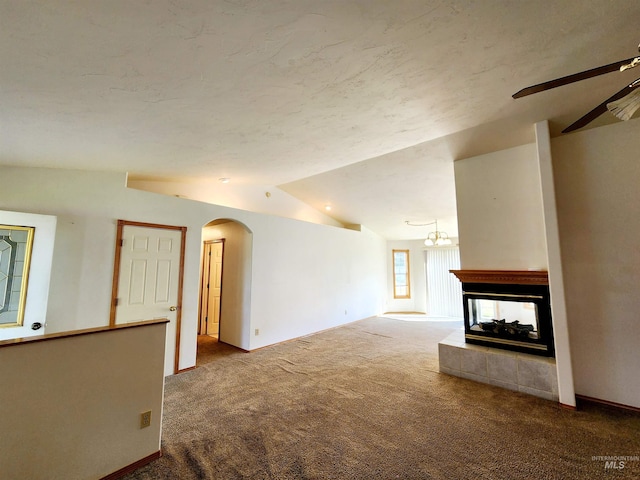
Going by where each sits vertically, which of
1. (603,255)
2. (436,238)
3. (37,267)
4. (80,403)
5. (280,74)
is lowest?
(80,403)

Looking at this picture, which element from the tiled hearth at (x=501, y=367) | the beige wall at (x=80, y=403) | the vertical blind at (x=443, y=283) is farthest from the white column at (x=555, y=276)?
the vertical blind at (x=443, y=283)

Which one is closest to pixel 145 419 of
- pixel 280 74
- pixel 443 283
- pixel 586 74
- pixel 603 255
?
pixel 280 74

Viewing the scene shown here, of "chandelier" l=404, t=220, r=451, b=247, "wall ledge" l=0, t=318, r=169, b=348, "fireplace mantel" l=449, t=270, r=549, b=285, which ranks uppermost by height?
"chandelier" l=404, t=220, r=451, b=247

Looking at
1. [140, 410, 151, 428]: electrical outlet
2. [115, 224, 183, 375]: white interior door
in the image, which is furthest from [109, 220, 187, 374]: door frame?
[140, 410, 151, 428]: electrical outlet

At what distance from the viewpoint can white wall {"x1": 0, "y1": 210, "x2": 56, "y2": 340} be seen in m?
2.45

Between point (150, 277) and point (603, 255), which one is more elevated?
point (603, 255)

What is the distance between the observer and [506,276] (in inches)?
132

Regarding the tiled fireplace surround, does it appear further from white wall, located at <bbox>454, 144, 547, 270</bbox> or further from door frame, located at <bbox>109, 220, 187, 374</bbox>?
door frame, located at <bbox>109, 220, 187, 374</bbox>

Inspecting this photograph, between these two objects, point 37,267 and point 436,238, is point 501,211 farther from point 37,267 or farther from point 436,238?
point 37,267

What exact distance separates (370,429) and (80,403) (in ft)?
7.20

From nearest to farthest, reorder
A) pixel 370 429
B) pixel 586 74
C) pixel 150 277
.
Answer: pixel 586 74, pixel 370 429, pixel 150 277

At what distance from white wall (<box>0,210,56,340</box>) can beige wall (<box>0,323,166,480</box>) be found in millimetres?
1368

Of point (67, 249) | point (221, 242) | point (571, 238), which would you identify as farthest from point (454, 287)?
point (67, 249)

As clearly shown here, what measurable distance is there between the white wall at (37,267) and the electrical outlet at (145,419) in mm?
1566
